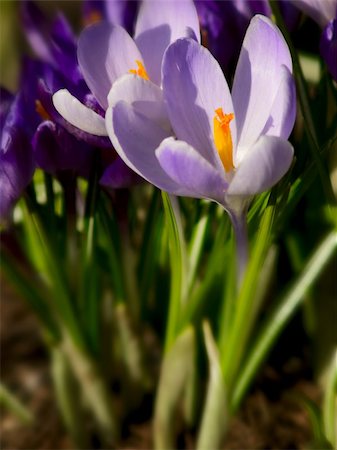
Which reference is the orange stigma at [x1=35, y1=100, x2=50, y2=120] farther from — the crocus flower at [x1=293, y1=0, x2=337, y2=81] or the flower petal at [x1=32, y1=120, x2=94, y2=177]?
the crocus flower at [x1=293, y1=0, x2=337, y2=81]

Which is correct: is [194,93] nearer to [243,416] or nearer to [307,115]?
[307,115]

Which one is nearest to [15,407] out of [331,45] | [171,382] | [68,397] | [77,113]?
[68,397]

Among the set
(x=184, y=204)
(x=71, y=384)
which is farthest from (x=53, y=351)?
(x=184, y=204)

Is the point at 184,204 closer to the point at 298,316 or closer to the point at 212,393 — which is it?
the point at 212,393

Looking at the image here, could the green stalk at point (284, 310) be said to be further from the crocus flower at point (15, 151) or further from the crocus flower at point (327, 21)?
the crocus flower at point (15, 151)

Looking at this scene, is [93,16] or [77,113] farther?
[93,16]

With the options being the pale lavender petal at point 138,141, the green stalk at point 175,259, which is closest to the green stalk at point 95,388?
the green stalk at point 175,259

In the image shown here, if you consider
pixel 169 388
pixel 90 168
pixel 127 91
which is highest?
pixel 127 91
